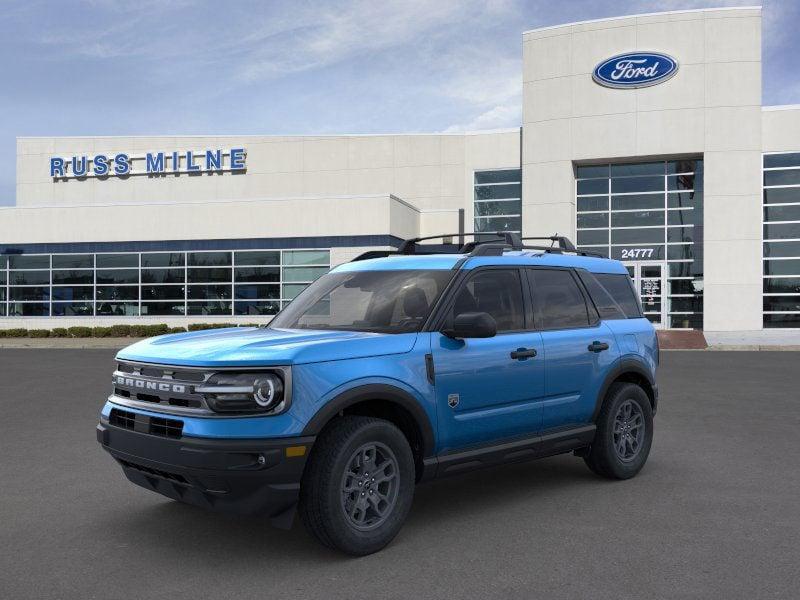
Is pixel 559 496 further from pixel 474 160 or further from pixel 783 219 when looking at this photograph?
pixel 474 160

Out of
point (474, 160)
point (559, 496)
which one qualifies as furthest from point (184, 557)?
point (474, 160)

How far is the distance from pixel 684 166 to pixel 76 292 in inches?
1105

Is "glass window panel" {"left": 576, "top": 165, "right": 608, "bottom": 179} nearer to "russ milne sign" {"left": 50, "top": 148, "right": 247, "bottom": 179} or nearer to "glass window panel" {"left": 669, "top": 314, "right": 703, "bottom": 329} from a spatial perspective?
"glass window panel" {"left": 669, "top": 314, "right": 703, "bottom": 329}

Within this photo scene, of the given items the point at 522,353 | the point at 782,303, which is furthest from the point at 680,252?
the point at 522,353

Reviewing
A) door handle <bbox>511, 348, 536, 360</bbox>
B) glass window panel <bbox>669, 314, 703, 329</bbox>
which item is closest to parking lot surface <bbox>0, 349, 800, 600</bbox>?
door handle <bbox>511, 348, 536, 360</bbox>

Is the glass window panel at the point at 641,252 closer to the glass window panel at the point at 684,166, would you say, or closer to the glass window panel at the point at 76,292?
the glass window panel at the point at 684,166

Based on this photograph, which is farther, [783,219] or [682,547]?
[783,219]

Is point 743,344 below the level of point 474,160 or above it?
below

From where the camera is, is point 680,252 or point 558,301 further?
point 680,252

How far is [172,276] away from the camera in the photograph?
120ft

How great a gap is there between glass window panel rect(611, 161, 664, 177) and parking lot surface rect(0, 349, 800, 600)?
27218 millimetres

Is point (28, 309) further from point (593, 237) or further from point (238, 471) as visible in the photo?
point (238, 471)

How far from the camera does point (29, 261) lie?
37.9 meters

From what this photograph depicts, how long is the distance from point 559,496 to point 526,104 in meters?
30.4
